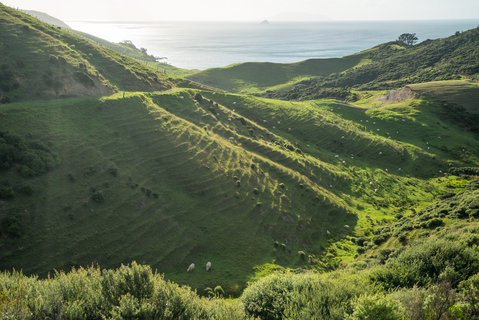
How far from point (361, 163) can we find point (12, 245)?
3153 inches

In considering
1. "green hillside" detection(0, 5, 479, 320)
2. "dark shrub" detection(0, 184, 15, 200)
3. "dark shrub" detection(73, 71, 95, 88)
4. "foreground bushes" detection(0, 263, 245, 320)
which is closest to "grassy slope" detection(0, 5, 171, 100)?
"dark shrub" detection(73, 71, 95, 88)

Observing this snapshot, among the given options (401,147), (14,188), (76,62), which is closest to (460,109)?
(401,147)

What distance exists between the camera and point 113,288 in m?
26.1

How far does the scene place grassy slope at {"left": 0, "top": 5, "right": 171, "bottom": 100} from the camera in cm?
6906

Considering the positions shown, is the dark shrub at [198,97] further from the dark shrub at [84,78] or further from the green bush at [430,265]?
the green bush at [430,265]

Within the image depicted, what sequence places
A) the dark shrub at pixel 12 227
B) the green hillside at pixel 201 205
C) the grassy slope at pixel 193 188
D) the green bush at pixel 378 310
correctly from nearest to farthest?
the green bush at pixel 378 310
the green hillside at pixel 201 205
the dark shrub at pixel 12 227
the grassy slope at pixel 193 188

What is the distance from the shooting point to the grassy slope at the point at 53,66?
69062 mm

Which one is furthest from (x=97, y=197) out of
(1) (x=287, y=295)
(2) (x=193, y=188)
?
(1) (x=287, y=295)

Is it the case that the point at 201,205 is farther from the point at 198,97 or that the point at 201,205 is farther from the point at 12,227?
the point at 198,97

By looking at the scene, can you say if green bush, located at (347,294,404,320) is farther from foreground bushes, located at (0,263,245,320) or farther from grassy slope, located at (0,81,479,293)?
grassy slope, located at (0,81,479,293)

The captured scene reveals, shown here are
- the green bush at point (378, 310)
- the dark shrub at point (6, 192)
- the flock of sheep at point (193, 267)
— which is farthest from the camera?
the flock of sheep at point (193, 267)

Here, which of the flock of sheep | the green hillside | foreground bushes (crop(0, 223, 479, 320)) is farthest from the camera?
the flock of sheep

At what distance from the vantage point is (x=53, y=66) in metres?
74.9

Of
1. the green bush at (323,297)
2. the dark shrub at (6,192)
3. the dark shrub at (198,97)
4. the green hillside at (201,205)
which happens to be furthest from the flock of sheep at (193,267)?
the dark shrub at (198,97)
